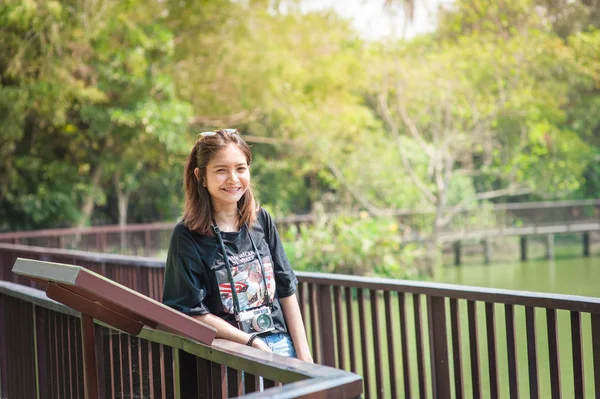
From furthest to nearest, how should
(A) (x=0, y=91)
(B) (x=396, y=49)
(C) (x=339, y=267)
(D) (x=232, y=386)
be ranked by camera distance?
Result: 1. (B) (x=396, y=49)
2. (A) (x=0, y=91)
3. (C) (x=339, y=267)
4. (D) (x=232, y=386)

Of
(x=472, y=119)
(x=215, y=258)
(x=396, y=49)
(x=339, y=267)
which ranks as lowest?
(x=339, y=267)

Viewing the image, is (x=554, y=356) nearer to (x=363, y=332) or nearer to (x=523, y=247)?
(x=363, y=332)

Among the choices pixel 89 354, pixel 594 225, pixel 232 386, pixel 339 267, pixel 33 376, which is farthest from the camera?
pixel 594 225

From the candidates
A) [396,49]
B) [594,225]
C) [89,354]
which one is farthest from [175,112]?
[89,354]

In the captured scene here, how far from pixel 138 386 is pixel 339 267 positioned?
8448mm

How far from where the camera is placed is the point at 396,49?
15.6m

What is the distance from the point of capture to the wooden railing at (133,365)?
1619mm

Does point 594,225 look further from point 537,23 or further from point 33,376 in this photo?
point 33,376

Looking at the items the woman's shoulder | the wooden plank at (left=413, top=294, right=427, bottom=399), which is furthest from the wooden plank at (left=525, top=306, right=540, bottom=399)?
the woman's shoulder

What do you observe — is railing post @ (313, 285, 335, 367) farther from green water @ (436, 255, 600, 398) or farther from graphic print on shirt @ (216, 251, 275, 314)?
graphic print on shirt @ (216, 251, 275, 314)

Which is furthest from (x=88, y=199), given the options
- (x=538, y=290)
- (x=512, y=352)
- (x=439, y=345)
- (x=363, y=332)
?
(x=512, y=352)

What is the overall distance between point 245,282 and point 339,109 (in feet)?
53.7

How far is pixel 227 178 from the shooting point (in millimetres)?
2541

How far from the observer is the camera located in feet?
7.96
